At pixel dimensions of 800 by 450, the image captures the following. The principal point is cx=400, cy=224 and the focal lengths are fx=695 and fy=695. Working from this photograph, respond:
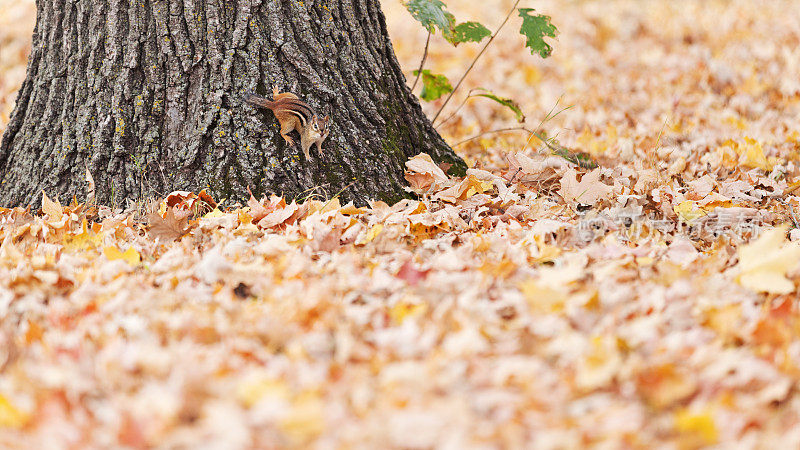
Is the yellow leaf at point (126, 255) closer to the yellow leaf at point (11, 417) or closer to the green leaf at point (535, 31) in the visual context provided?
the yellow leaf at point (11, 417)

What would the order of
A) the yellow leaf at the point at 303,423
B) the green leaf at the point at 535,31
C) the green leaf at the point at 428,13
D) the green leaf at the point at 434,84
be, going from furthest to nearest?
the green leaf at the point at 434,84 < the green leaf at the point at 535,31 < the green leaf at the point at 428,13 < the yellow leaf at the point at 303,423

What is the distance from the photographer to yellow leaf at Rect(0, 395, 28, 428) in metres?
1.19

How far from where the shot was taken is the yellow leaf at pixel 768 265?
1.65 metres

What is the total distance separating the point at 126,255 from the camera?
76.8 inches

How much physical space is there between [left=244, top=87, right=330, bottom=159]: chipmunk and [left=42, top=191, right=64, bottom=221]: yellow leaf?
0.75 m

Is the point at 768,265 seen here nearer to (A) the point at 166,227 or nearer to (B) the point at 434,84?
(A) the point at 166,227

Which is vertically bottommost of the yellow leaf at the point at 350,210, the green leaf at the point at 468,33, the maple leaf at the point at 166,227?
the maple leaf at the point at 166,227

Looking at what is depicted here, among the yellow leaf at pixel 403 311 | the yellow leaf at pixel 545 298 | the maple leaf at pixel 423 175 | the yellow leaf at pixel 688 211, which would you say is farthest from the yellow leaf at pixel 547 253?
the maple leaf at pixel 423 175

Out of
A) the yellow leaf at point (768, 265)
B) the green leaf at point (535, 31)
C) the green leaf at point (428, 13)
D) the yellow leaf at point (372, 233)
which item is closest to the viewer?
the yellow leaf at point (768, 265)

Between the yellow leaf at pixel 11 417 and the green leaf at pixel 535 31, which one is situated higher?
the green leaf at pixel 535 31

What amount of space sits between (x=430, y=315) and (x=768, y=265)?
2.78 ft

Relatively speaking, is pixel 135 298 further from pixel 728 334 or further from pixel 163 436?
pixel 728 334

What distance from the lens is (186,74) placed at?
8.12ft

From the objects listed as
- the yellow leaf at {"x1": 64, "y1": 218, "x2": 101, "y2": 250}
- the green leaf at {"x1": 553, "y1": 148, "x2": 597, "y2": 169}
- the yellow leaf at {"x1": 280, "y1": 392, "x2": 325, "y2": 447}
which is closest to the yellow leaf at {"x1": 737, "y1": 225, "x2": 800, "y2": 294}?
the yellow leaf at {"x1": 280, "y1": 392, "x2": 325, "y2": 447}
